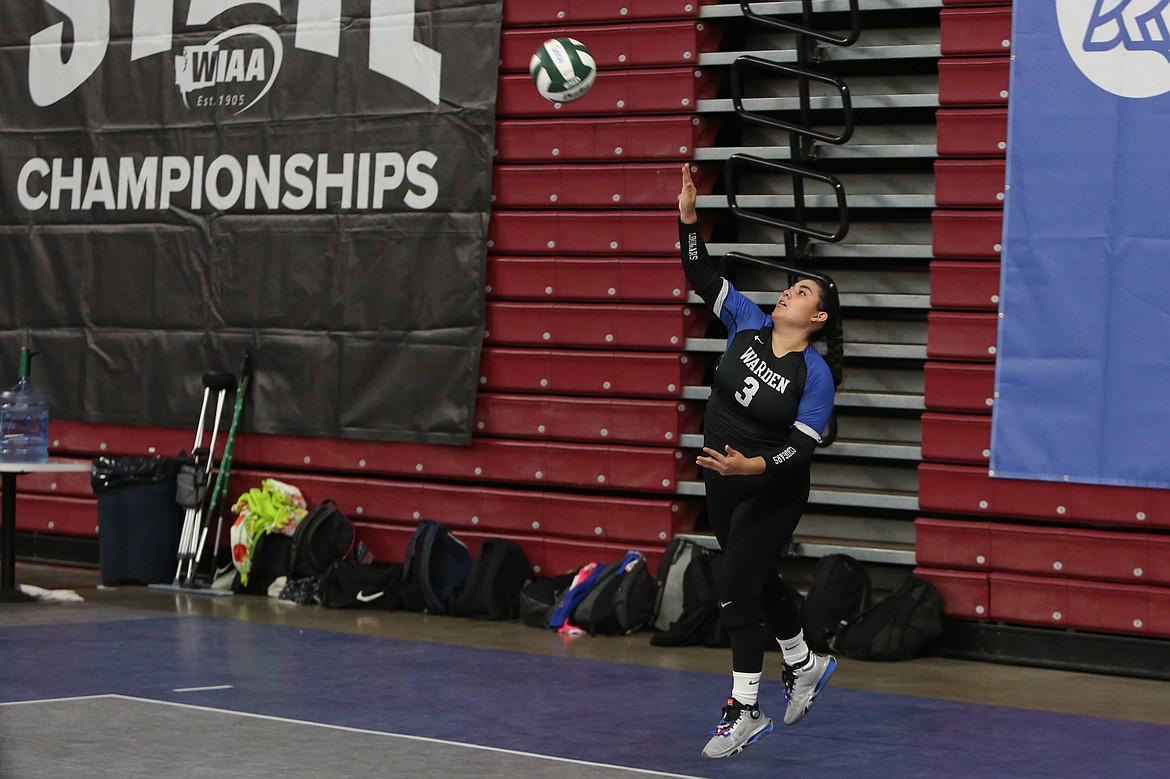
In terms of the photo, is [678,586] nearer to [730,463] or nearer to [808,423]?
[808,423]

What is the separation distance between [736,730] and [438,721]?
128cm

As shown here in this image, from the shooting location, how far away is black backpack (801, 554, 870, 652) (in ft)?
28.3

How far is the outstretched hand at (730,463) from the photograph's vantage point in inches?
240

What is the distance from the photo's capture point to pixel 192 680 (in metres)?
7.57

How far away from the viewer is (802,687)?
6711 millimetres

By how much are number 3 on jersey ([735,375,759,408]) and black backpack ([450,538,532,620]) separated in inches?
138

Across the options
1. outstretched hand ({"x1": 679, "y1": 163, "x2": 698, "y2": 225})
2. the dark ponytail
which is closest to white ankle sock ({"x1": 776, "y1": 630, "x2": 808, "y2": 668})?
the dark ponytail

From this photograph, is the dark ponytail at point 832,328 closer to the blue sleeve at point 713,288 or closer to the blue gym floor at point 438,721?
the blue sleeve at point 713,288

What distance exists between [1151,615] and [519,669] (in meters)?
3.07

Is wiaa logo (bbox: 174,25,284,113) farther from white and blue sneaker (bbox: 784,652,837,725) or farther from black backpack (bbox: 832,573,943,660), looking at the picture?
white and blue sneaker (bbox: 784,652,837,725)

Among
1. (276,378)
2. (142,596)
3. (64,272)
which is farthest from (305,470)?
(64,272)

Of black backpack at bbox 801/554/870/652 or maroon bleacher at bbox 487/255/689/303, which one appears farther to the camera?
maroon bleacher at bbox 487/255/689/303

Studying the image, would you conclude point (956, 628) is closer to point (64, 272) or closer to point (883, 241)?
point (883, 241)

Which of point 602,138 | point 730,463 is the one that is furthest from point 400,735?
point 602,138
